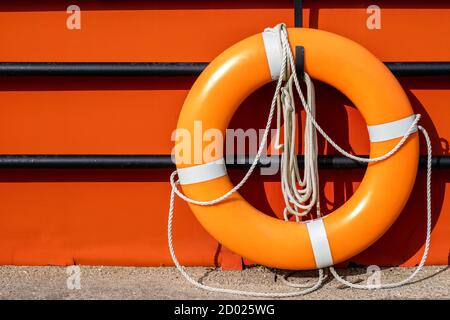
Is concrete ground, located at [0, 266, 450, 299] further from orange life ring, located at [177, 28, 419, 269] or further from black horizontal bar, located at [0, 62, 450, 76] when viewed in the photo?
black horizontal bar, located at [0, 62, 450, 76]

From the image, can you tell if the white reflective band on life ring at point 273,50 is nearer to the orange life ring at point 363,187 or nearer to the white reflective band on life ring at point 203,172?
the orange life ring at point 363,187

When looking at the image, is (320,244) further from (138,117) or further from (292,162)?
(138,117)

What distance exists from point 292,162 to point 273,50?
1.11 ft

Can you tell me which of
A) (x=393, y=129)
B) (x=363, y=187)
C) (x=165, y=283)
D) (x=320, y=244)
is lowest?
(x=165, y=283)

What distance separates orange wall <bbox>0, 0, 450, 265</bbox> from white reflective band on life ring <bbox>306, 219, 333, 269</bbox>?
0.20 m

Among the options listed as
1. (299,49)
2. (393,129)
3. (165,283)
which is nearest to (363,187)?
(393,129)

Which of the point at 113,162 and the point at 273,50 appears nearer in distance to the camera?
the point at 273,50

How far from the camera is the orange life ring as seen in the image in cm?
222

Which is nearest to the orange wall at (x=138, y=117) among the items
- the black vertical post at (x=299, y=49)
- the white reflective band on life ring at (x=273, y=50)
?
the black vertical post at (x=299, y=49)

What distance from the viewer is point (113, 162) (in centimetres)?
237

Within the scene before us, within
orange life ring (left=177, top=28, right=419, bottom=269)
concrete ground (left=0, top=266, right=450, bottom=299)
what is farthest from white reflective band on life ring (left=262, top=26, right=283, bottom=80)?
concrete ground (left=0, top=266, right=450, bottom=299)

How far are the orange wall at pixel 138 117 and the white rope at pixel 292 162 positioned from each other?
111 millimetres

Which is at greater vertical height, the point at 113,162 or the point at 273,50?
the point at 273,50

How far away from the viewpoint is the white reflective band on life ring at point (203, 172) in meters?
2.23
